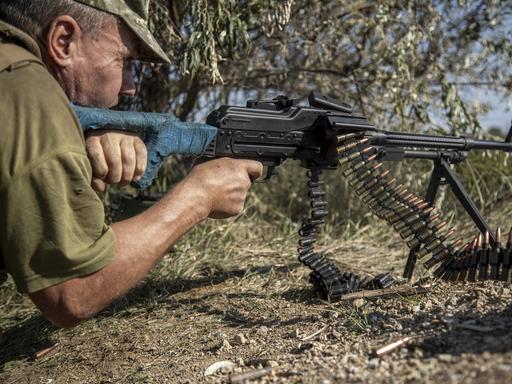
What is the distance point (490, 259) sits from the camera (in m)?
2.86

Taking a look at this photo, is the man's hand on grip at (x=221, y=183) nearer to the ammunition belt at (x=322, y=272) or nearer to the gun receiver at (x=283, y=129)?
the gun receiver at (x=283, y=129)

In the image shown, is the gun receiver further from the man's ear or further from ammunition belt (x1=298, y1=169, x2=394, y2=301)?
the man's ear

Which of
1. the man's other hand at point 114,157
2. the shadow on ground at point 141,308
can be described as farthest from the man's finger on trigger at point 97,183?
the shadow on ground at point 141,308

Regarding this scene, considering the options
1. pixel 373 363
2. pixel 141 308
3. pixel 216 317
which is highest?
pixel 373 363

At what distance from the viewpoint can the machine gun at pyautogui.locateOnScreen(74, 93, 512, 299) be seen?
118 inches

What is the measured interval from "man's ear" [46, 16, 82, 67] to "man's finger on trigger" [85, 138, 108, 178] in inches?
17.6

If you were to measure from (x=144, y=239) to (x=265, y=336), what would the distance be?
36.3 inches

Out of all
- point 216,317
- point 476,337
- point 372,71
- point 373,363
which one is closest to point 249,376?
point 373,363

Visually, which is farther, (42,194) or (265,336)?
(265,336)

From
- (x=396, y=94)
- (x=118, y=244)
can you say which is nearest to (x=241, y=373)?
(x=118, y=244)

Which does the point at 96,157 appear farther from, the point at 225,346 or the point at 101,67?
the point at 225,346

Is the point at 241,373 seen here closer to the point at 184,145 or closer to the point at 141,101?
the point at 184,145

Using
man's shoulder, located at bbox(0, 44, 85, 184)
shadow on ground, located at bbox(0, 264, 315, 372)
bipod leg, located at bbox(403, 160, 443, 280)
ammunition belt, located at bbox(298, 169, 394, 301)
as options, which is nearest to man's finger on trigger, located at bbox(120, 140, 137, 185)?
man's shoulder, located at bbox(0, 44, 85, 184)

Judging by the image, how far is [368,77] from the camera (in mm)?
5770
